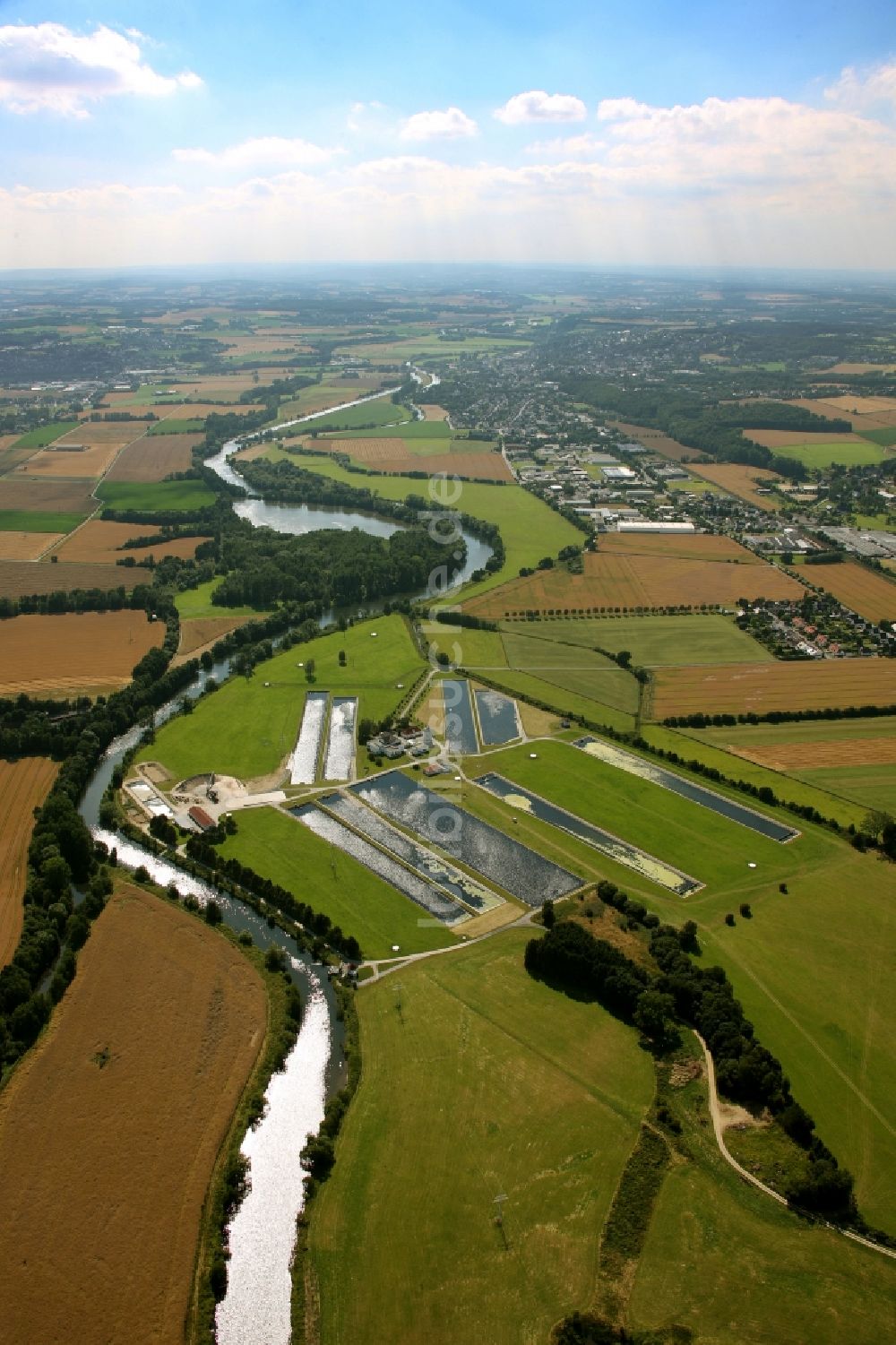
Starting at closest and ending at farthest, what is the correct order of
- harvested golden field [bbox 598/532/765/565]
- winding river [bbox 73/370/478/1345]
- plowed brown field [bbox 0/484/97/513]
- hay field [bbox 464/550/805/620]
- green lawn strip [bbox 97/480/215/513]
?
winding river [bbox 73/370/478/1345], hay field [bbox 464/550/805/620], harvested golden field [bbox 598/532/765/565], plowed brown field [bbox 0/484/97/513], green lawn strip [bbox 97/480/215/513]

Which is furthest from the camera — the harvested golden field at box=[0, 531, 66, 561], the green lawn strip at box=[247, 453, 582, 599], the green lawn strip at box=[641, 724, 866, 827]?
the green lawn strip at box=[247, 453, 582, 599]

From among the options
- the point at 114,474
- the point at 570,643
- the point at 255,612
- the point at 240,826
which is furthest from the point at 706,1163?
the point at 114,474

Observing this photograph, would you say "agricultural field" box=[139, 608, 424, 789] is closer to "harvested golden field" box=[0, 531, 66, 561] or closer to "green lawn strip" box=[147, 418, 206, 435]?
"harvested golden field" box=[0, 531, 66, 561]

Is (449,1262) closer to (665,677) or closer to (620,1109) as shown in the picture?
(620,1109)

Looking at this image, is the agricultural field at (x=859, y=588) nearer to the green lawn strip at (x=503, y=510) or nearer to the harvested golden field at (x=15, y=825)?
the green lawn strip at (x=503, y=510)

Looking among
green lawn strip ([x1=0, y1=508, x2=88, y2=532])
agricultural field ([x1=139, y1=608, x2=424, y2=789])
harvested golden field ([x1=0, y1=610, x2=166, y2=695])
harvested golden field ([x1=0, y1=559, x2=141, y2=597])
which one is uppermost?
green lawn strip ([x1=0, y1=508, x2=88, y2=532])

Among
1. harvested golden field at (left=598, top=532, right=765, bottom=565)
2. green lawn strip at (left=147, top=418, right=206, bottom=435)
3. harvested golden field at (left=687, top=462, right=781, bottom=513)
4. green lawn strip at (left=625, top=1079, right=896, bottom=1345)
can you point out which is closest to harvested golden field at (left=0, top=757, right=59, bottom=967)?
green lawn strip at (left=625, top=1079, right=896, bottom=1345)

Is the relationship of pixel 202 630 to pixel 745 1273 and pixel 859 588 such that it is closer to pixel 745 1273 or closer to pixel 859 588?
pixel 745 1273
